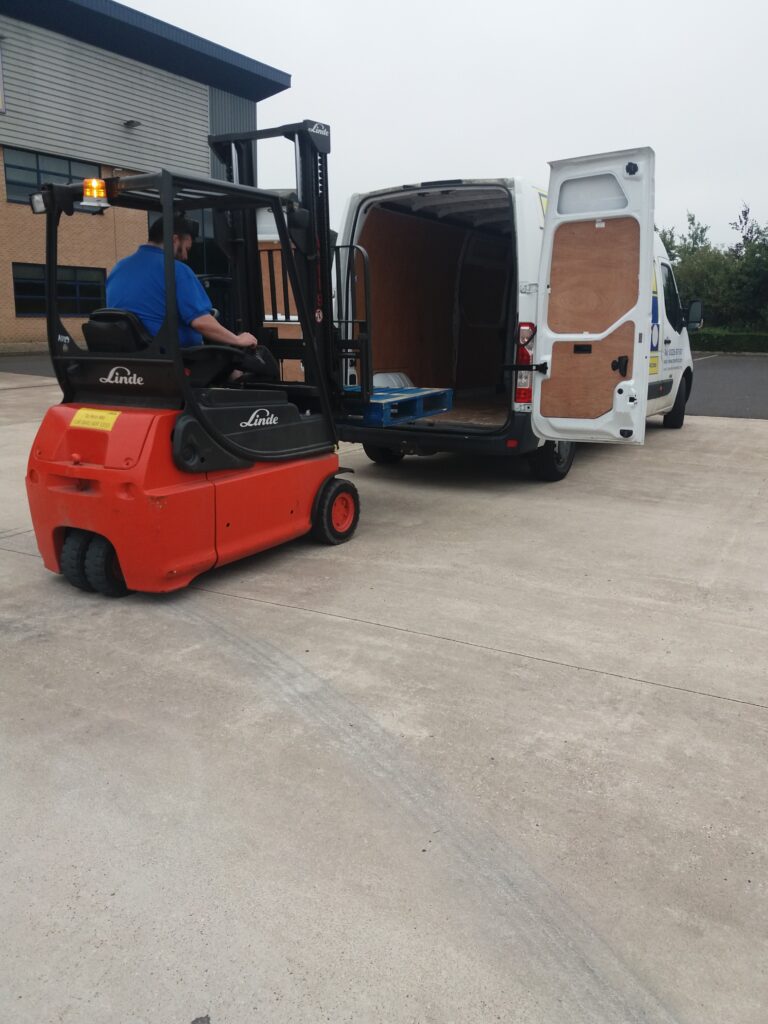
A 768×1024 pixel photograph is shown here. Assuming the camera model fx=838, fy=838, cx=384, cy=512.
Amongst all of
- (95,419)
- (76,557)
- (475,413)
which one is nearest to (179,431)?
(95,419)

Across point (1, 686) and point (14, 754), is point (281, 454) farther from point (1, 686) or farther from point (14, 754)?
point (14, 754)

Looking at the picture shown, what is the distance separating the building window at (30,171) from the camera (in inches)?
968

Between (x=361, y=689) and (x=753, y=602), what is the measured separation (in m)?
2.45

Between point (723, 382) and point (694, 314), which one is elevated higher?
point (694, 314)

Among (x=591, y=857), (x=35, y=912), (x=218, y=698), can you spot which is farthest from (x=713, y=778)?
(x=35, y=912)

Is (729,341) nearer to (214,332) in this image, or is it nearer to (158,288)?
(214,332)

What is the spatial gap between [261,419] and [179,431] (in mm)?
715

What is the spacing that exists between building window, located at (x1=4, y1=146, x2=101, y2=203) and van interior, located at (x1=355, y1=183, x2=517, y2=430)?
1860 cm

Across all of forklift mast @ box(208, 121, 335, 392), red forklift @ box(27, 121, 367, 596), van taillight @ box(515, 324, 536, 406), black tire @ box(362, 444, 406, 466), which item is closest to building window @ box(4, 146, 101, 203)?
black tire @ box(362, 444, 406, 466)

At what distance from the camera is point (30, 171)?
2498 centimetres

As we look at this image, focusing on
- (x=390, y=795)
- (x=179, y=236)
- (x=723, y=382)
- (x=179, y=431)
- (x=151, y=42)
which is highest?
(x=151, y=42)

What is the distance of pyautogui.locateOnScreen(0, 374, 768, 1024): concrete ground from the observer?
6.98ft

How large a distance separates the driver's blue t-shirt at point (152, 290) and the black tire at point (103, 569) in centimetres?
123

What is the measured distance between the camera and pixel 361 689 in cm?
364
